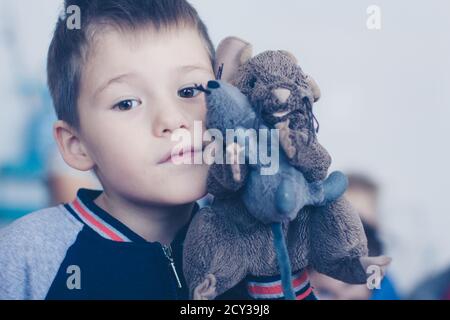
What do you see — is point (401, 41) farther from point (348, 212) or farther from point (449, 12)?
point (348, 212)

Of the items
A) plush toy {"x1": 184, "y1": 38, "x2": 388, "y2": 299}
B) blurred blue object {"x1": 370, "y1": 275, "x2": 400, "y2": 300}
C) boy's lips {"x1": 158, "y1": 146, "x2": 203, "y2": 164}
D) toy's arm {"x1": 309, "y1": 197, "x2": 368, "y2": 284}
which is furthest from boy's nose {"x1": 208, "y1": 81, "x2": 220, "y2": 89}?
blurred blue object {"x1": 370, "y1": 275, "x2": 400, "y2": 300}

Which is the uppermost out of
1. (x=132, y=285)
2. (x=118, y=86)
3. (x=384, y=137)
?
(x=118, y=86)

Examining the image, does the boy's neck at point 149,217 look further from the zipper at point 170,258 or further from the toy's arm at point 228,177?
the toy's arm at point 228,177

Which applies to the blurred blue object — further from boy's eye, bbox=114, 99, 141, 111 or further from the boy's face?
boy's eye, bbox=114, 99, 141, 111

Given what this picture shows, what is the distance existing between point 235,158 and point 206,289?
175mm

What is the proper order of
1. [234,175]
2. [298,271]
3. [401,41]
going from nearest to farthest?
[234,175], [298,271], [401,41]

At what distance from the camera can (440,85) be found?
93 centimetres

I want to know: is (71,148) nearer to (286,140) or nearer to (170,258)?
(170,258)

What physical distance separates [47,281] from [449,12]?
0.77 m

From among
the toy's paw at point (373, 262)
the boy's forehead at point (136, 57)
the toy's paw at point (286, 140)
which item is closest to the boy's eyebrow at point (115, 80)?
the boy's forehead at point (136, 57)

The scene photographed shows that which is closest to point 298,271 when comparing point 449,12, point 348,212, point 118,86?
point 348,212

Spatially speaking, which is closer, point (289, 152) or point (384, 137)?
point (289, 152)

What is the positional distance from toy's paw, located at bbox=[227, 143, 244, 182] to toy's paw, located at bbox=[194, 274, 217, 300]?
0.14m

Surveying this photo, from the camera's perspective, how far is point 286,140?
684 millimetres
